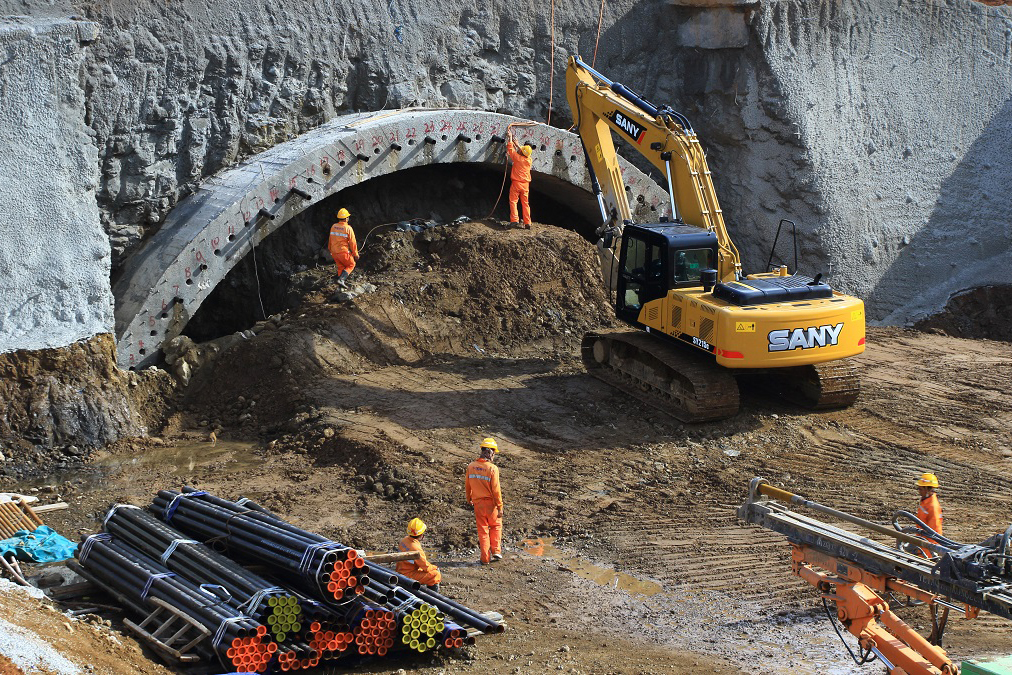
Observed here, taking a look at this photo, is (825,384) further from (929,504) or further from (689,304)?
(929,504)

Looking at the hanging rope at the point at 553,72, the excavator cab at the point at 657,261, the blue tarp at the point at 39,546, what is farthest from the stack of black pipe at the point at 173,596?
the hanging rope at the point at 553,72

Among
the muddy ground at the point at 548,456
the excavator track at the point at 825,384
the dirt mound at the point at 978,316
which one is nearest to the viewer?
the muddy ground at the point at 548,456

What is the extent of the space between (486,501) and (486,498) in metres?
0.03

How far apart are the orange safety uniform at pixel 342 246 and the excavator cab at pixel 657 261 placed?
366 cm

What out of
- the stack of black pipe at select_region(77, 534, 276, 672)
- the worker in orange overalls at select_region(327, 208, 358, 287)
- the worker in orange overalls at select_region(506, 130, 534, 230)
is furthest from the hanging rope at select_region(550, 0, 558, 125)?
the stack of black pipe at select_region(77, 534, 276, 672)

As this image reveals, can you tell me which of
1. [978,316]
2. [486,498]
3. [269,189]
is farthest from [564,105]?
[486,498]

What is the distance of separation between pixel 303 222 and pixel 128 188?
2682mm

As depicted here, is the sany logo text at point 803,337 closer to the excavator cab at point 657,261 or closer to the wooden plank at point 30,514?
the excavator cab at point 657,261

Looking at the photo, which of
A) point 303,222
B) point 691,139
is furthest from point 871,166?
point 303,222

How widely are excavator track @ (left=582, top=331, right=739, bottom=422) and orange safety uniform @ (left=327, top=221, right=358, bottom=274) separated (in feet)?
10.9

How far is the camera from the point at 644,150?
47.0ft

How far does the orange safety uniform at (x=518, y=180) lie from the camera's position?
16.8 metres

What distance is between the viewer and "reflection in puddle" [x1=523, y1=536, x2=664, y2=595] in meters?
9.61

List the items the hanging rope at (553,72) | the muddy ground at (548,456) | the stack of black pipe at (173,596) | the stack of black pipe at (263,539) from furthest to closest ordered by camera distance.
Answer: the hanging rope at (553,72), the muddy ground at (548,456), the stack of black pipe at (263,539), the stack of black pipe at (173,596)
